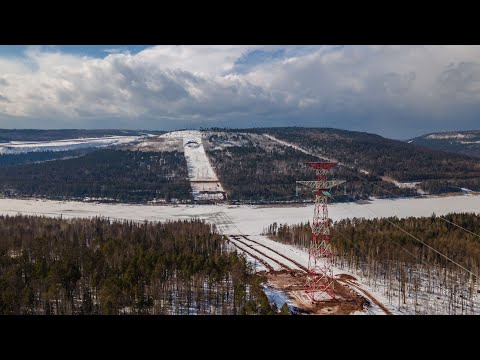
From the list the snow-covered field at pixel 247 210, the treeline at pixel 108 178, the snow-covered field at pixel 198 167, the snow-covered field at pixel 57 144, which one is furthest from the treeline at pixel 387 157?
the snow-covered field at pixel 57 144

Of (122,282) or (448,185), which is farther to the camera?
(448,185)

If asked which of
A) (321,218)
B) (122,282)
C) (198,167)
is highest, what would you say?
(198,167)

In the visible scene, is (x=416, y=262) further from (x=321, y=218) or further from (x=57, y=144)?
(x=57, y=144)

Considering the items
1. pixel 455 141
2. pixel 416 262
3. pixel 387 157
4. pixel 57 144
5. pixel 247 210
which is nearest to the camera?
pixel 416 262

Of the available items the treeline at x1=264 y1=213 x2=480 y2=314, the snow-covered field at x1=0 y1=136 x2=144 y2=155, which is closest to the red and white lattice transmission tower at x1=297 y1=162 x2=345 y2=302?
the treeline at x1=264 y1=213 x2=480 y2=314

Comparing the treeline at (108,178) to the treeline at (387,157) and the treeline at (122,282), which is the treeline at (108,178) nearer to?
the treeline at (387,157)

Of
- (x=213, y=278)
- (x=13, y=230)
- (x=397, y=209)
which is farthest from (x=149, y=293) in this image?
(x=397, y=209)

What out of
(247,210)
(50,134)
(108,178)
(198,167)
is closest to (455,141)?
(198,167)
